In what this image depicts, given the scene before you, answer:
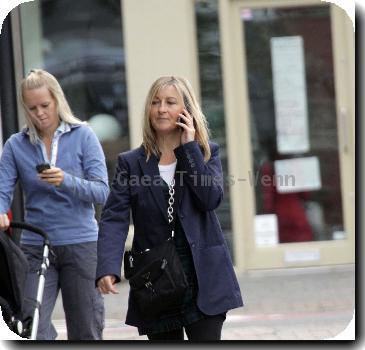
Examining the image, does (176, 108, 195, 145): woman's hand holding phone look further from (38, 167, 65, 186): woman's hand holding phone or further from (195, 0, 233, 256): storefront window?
(195, 0, 233, 256): storefront window

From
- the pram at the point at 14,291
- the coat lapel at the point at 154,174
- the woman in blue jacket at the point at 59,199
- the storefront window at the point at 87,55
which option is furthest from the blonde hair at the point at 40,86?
the storefront window at the point at 87,55

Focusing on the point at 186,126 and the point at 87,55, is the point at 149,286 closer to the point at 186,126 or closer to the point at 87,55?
the point at 186,126

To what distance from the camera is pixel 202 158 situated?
4.59 metres

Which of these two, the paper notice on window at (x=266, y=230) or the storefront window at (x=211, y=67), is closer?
the storefront window at (x=211, y=67)

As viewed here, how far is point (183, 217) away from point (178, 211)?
0.03 meters

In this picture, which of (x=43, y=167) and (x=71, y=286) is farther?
(x=71, y=286)

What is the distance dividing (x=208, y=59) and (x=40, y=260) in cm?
438

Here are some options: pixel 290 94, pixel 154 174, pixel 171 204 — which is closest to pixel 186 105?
pixel 154 174

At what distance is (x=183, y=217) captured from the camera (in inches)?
180

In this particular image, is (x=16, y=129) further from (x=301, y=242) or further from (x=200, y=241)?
(x=301, y=242)

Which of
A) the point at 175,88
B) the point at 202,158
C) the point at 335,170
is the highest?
the point at 175,88

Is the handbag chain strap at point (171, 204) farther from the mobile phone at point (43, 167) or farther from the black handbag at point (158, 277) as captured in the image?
the mobile phone at point (43, 167)

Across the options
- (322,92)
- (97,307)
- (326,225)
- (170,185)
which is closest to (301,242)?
(326,225)

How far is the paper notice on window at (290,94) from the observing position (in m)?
9.38
